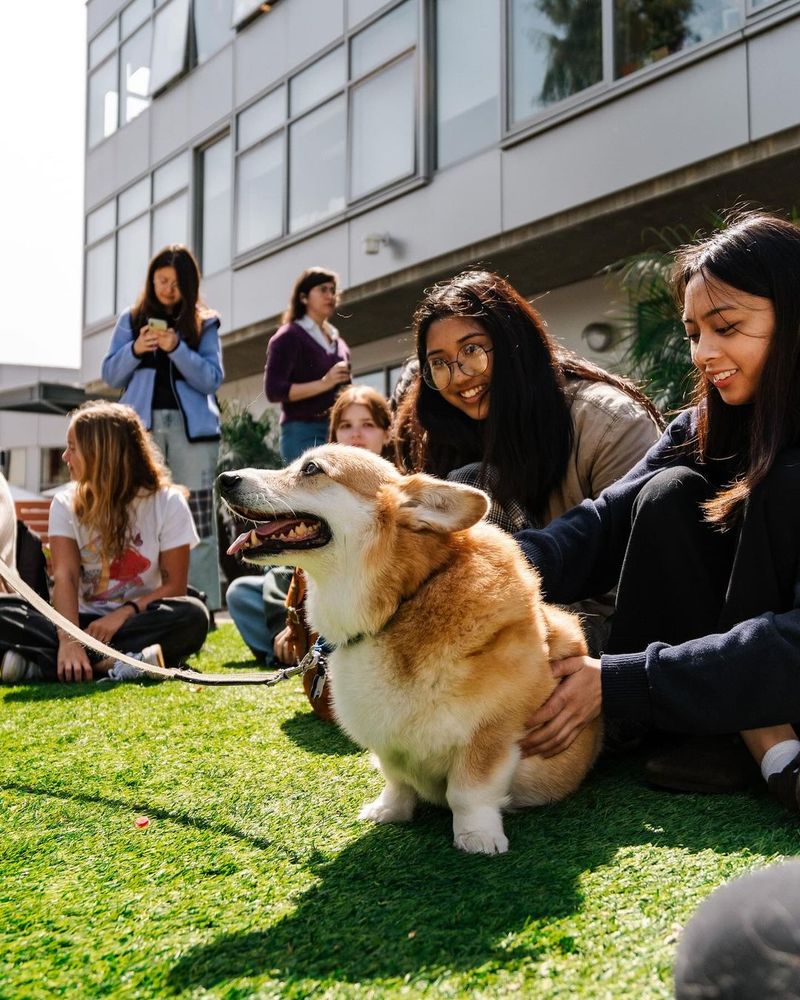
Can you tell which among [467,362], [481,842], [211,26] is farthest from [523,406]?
[211,26]

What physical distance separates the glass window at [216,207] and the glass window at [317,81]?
5.77ft

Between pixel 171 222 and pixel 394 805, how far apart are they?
1289cm

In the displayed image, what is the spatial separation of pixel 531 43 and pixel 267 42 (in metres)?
4.72

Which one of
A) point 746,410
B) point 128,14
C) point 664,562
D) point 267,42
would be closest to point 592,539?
point 664,562

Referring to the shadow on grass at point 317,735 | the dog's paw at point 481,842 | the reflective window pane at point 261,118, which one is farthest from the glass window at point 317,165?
the dog's paw at point 481,842

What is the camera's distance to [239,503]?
2.20 m

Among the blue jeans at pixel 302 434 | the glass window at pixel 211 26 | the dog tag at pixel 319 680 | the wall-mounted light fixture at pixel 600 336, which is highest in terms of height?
the glass window at pixel 211 26

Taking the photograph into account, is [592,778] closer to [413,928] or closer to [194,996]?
[413,928]

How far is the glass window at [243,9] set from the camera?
11398mm

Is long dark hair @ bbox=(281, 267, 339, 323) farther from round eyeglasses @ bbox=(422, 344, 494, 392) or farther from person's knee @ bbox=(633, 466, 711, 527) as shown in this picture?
person's knee @ bbox=(633, 466, 711, 527)

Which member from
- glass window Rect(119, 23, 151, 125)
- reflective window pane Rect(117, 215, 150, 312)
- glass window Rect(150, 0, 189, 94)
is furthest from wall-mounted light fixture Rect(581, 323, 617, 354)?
glass window Rect(119, 23, 151, 125)

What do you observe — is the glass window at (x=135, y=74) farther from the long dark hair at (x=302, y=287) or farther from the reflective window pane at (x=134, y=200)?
the long dark hair at (x=302, y=287)

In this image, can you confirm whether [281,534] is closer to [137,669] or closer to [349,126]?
[137,669]

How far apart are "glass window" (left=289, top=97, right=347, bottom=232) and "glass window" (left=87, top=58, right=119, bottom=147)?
5.59 meters
